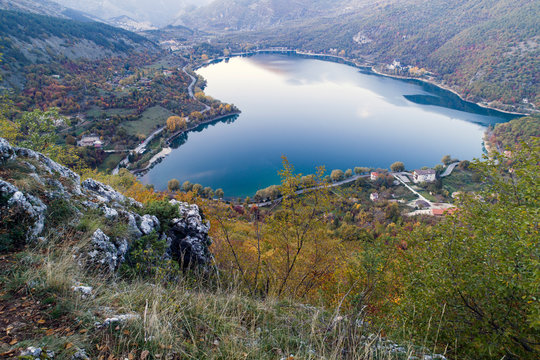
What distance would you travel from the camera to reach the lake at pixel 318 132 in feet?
191

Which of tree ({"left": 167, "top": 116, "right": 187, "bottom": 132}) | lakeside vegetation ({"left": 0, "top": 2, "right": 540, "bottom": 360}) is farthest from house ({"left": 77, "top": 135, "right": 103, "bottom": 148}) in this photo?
lakeside vegetation ({"left": 0, "top": 2, "right": 540, "bottom": 360})

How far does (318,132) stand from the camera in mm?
75812

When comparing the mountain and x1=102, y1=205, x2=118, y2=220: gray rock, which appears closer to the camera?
x1=102, y1=205, x2=118, y2=220: gray rock

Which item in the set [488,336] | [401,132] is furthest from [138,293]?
[401,132]

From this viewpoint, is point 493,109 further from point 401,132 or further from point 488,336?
point 488,336

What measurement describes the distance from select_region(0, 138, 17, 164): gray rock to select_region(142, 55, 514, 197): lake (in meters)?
43.3

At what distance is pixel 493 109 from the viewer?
9881 centimetres

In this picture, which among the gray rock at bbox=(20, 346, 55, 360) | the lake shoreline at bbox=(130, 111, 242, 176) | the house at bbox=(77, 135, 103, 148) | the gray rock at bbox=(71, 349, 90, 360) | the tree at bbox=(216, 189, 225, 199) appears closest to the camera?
the gray rock at bbox=(20, 346, 55, 360)

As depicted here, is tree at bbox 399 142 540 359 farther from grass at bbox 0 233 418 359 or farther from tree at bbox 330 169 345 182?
tree at bbox 330 169 345 182

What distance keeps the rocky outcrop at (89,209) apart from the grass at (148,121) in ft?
217

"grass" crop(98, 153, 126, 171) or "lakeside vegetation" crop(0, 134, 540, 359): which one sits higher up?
"lakeside vegetation" crop(0, 134, 540, 359)

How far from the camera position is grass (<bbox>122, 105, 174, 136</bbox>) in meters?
68.8

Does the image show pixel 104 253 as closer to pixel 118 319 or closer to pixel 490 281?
pixel 118 319

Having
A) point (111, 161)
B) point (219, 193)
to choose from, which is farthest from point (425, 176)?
→ point (111, 161)
